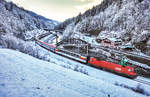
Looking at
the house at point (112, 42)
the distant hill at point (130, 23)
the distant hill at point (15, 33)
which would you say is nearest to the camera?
the distant hill at point (15, 33)

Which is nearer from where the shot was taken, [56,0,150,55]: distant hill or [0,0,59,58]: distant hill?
[0,0,59,58]: distant hill

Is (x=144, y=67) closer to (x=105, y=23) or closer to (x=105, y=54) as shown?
(x=105, y=54)

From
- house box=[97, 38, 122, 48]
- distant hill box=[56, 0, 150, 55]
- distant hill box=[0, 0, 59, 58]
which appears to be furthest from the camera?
house box=[97, 38, 122, 48]

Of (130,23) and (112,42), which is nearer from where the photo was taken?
(112,42)

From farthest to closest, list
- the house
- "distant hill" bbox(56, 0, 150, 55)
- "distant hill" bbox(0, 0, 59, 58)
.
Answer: the house
"distant hill" bbox(56, 0, 150, 55)
"distant hill" bbox(0, 0, 59, 58)

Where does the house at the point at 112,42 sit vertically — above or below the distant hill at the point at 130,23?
below

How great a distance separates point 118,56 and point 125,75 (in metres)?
16.2

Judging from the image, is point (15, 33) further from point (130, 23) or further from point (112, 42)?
point (130, 23)

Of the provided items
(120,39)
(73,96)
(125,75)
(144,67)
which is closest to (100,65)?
(125,75)

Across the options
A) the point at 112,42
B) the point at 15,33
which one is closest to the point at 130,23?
the point at 112,42

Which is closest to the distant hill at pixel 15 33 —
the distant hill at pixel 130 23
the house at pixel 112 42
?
the house at pixel 112 42

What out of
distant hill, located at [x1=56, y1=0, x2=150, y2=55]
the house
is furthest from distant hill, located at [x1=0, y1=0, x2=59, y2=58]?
distant hill, located at [x1=56, y1=0, x2=150, y2=55]

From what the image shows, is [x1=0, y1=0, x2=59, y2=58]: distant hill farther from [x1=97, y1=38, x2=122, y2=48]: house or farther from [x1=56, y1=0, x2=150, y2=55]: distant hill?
[x1=56, y1=0, x2=150, y2=55]: distant hill

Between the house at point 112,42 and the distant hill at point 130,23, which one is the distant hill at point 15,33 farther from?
the distant hill at point 130,23
